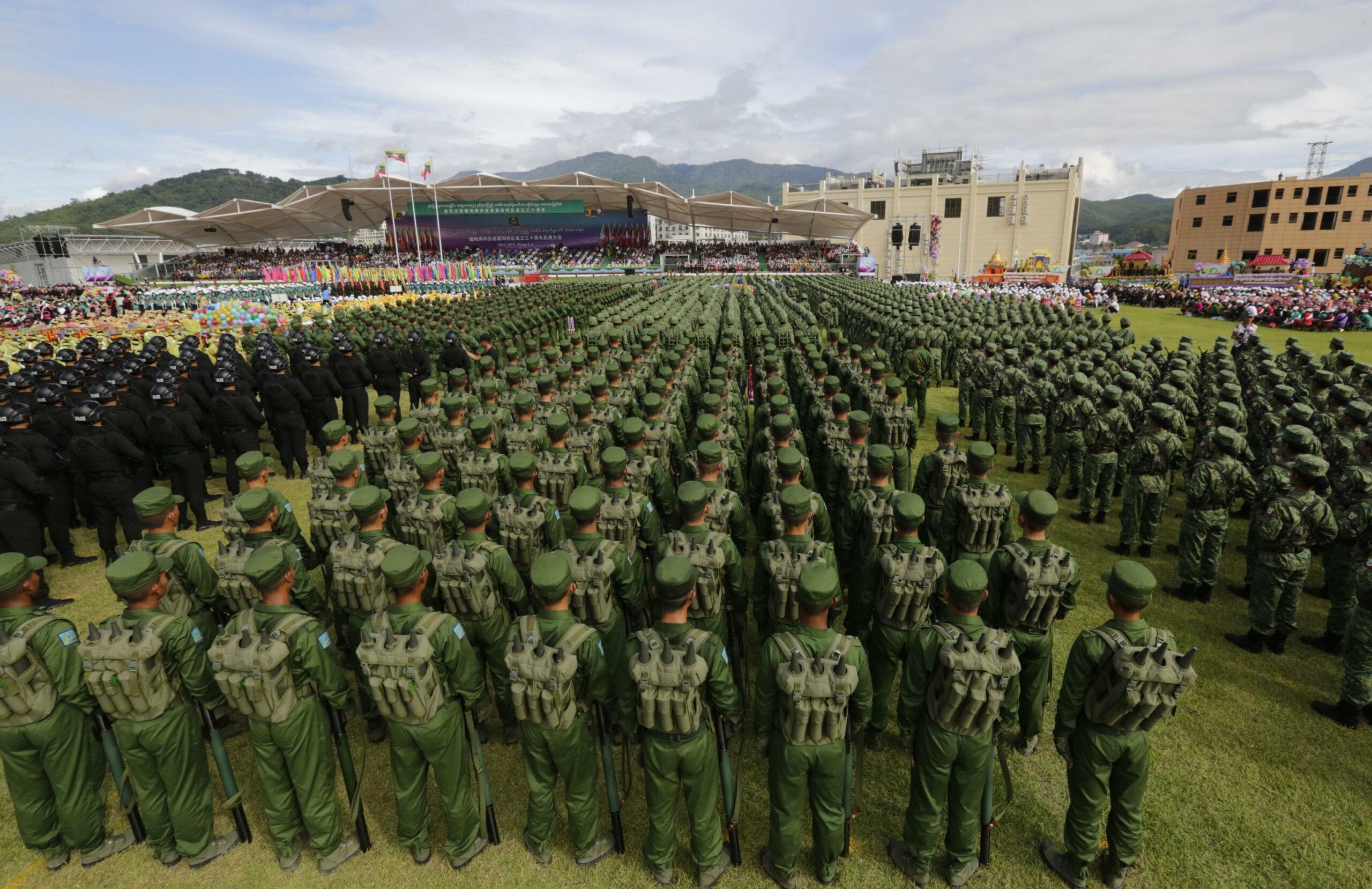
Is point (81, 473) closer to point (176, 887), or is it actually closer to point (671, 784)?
point (176, 887)

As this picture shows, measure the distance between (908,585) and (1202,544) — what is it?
5.20 m

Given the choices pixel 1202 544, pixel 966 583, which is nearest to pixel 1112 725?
pixel 966 583

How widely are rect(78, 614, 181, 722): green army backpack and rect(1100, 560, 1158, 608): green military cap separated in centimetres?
614

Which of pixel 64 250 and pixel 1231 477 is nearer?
pixel 1231 477

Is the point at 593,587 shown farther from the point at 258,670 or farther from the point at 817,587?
the point at 258,670

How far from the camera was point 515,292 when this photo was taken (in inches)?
1211

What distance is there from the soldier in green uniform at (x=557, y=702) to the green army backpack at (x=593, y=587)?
9.4 inches

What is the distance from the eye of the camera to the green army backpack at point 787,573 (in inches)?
181

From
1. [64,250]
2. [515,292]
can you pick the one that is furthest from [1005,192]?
[64,250]

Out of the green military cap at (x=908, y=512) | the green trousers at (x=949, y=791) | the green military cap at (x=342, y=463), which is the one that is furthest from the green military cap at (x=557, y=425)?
the green trousers at (x=949, y=791)

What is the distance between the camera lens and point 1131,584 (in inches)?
153

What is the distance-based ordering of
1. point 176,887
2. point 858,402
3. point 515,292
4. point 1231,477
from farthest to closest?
point 515,292, point 858,402, point 1231,477, point 176,887

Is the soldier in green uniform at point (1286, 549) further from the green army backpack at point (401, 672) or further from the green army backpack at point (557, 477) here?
the green army backpack at point (401, 672)

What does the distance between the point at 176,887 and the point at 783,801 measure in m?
4.28
